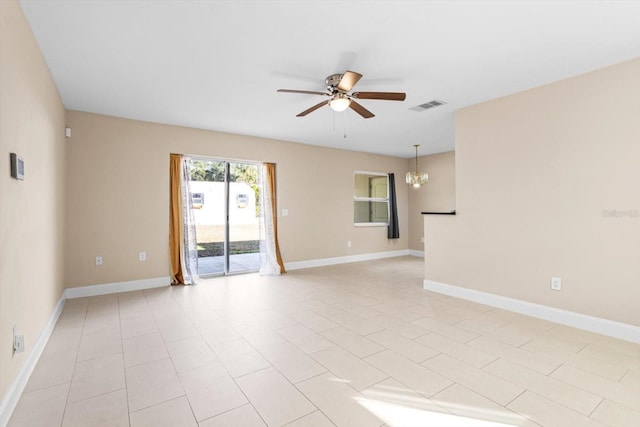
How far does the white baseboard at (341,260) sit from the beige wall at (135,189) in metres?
0.14

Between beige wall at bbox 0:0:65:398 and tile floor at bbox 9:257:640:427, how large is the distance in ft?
1.41

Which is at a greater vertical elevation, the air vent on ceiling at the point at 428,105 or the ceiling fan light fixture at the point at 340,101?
the air vent on ceiling at the point at 428,105

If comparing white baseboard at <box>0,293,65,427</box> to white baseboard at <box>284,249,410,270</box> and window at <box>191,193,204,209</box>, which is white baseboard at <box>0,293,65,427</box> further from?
white baseboard at <box>284,249,410,270</box>

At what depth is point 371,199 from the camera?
7559 mm

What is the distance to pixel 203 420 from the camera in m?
1.69

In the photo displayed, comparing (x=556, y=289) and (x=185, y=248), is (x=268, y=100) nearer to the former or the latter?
(x=185, y=248)

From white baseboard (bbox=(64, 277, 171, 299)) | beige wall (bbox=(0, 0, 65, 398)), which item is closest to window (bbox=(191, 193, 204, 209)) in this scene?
white baseboard (bbox=(64, 277, 171, 299))

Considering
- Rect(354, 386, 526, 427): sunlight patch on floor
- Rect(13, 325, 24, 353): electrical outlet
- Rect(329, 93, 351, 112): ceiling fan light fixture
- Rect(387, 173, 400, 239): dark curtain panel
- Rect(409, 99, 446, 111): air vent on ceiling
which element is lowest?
Rect(354, 386, 526, 427): sunlight patch on floor

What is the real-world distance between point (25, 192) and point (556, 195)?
467 centimetres

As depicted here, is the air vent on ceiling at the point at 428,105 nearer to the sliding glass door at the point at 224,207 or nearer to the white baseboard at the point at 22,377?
the sliding glass door at the point at 224,207

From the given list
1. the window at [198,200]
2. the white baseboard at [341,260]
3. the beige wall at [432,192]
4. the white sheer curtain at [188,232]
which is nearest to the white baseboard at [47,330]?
the white sheer curtain at [188,232]

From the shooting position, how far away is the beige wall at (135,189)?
13.6 feet

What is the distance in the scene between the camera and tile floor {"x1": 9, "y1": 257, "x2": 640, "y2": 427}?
1.74 meters

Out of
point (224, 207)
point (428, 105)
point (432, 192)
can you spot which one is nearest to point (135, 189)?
point (224, 207)
